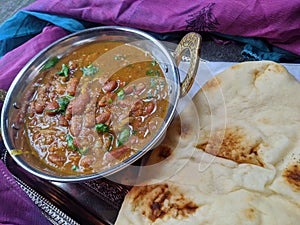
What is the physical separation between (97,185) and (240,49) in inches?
43.8

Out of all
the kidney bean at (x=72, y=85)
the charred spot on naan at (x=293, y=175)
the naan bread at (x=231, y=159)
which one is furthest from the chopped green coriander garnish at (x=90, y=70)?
the charred spot on naan at (x=293, y=175)

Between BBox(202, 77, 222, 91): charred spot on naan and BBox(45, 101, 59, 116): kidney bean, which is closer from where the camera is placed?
BBox(202, 77, 222, 91): charred spot on naan

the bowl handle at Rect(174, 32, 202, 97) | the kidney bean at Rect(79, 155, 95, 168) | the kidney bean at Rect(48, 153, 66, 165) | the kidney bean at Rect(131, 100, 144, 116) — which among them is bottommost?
the kidney bean at Rect(48, 153, 66, 165)

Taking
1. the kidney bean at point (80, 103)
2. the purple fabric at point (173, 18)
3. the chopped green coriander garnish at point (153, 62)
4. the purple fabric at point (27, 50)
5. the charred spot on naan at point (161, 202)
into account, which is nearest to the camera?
the charred spot on naan at point (161, 202)

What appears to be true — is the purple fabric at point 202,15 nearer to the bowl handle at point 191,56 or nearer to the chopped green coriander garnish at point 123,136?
the bowl handle at point 191,56

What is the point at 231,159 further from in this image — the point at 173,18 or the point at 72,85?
the point at 173,18

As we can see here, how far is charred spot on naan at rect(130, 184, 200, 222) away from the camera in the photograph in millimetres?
1407

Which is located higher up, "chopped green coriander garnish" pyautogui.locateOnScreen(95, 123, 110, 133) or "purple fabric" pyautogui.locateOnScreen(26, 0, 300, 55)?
"purple fabric" pyautogui.locateOnScreen(26, 0, 300, 55)

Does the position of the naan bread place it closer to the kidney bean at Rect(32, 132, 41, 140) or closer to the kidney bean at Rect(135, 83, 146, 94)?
the kidney bean at Rect(135, 83, 146, 94)

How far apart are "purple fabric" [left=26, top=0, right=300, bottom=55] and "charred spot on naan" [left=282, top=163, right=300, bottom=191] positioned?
87cm

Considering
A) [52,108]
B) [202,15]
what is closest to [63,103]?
[52,108]

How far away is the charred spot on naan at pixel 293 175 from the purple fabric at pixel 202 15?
0.87 m

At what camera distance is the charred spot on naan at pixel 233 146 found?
147 centimetres

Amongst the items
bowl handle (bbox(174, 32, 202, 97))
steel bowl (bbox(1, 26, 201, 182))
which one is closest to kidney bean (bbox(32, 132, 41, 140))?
steel bowl (bbox(1, 26, 201, 182))
